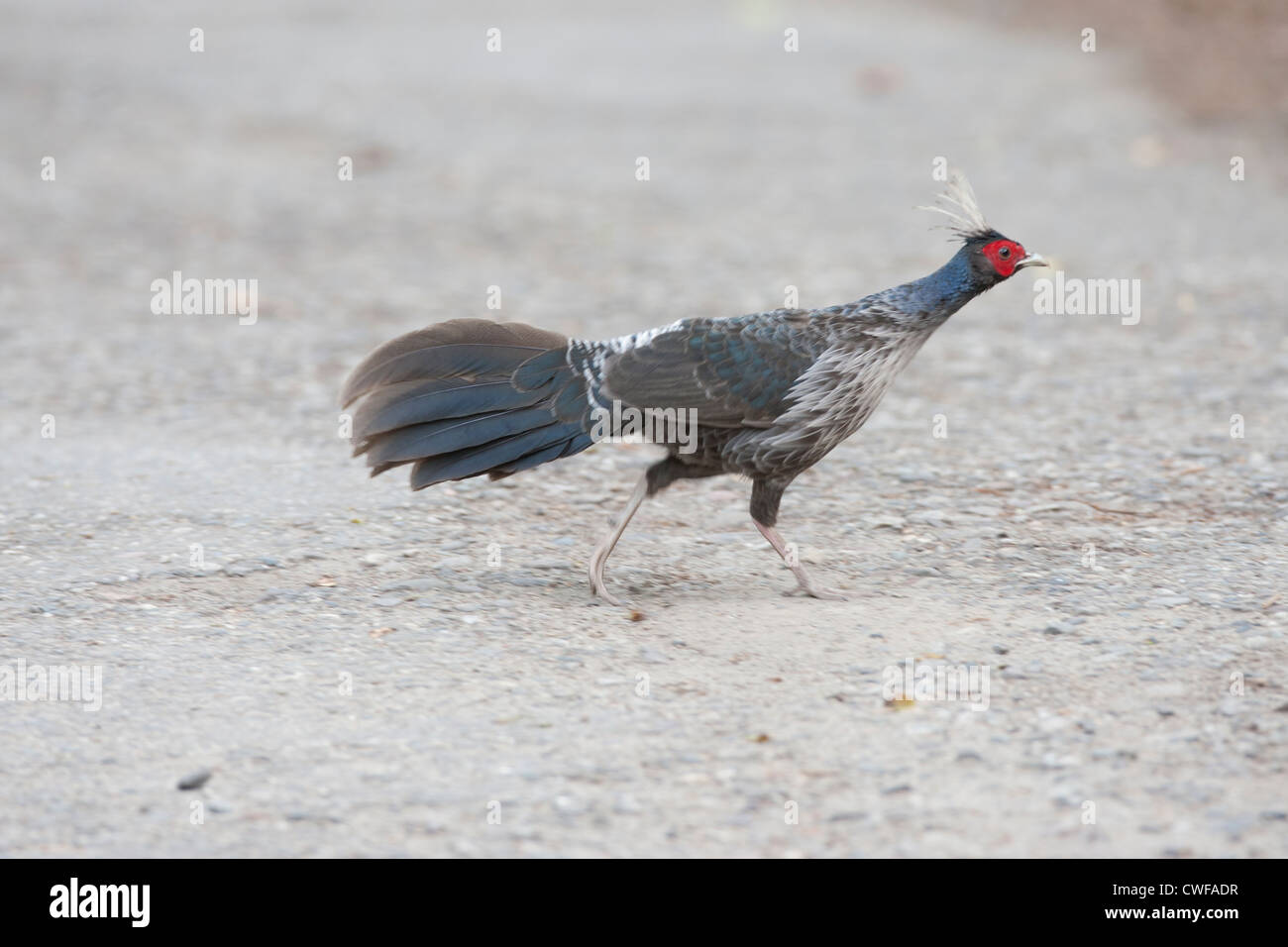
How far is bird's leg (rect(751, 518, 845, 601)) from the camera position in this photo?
544 cm

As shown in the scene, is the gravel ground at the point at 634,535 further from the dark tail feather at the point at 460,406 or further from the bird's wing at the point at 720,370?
the bird's wing at the point at 720,370

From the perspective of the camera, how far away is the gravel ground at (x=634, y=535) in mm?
4074

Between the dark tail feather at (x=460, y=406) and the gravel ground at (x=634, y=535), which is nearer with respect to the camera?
the gravel ground at (x=634, y=535)

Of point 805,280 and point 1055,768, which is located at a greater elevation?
point 805,280

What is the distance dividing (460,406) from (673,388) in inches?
30.3

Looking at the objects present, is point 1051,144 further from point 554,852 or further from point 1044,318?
point 554,852

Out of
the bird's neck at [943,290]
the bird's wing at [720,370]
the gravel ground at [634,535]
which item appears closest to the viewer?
the gravel ground at [634,535]

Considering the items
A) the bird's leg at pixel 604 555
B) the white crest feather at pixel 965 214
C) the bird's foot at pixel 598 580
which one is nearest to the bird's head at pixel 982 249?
the white crest feather at pixel 965 214

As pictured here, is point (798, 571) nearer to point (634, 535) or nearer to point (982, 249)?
point (634, 535)

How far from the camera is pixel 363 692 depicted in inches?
185

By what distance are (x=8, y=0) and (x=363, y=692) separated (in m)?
20.5

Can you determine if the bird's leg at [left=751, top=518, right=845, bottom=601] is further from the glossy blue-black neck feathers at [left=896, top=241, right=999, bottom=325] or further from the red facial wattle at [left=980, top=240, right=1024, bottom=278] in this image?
the red facial wattle at [left=980, top=240, right=1024, bottom=278]

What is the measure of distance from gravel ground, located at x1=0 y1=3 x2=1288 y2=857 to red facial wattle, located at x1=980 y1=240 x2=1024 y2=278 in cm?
116
